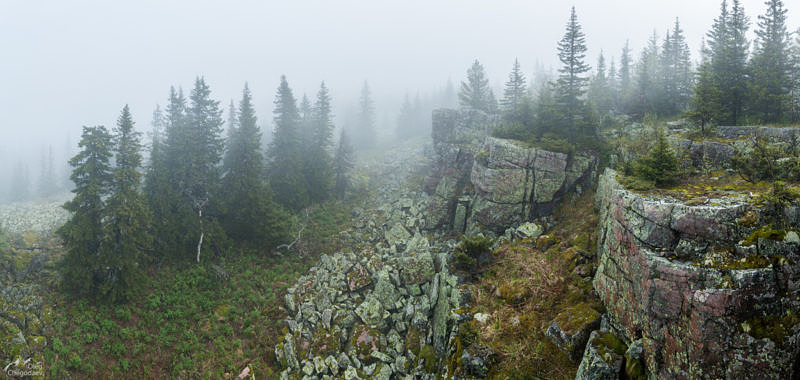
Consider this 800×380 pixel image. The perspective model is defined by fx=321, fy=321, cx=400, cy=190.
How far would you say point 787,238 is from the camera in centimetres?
726

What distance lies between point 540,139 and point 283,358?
20.8m

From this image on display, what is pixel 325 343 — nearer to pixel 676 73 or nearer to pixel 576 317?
pixel 576 317

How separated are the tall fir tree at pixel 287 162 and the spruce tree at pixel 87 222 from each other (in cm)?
1280

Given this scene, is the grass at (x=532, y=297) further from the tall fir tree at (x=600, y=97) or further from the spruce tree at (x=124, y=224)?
the spruce tree at (x=124, y=224)

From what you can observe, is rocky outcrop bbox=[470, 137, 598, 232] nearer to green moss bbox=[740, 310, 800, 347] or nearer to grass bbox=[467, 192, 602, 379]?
grass bbox=[467, 192, 602, 379]

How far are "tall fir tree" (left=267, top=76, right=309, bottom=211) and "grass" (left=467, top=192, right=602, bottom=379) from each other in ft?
65.2

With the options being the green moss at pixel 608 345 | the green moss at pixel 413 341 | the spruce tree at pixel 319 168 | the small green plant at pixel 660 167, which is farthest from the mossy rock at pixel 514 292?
the spruce tree at pixel 319 168

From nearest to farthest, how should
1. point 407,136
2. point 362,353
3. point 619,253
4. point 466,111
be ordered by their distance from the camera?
point 619,253
point 362,353
point 466,111
point 407,136

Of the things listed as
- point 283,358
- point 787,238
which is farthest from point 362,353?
point 787,238

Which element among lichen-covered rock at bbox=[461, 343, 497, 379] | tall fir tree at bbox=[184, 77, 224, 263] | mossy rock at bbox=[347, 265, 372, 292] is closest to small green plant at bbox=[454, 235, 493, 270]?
lichen-covered rock at bbox=[461, 343, 497, 379]

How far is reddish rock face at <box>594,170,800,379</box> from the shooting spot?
22.6 feet

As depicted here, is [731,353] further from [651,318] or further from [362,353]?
[362,353]

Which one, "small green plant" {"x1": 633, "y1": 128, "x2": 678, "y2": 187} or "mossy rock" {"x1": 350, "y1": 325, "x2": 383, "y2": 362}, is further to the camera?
"mossy rock" {"x1": 350, "y1": 325, "x2": 383, "y2": 362}

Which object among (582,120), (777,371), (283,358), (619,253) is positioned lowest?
(283,358)
